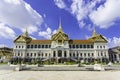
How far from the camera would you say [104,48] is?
238 feet

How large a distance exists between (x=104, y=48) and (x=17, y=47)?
1619 inches

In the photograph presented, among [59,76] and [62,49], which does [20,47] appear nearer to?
[62,49]

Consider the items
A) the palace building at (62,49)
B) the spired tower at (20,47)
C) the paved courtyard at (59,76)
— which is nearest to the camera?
the paved courtyard at (59,76)

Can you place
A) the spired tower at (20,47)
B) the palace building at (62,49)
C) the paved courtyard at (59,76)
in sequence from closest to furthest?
the paved courtyard at (59,76)
the palace building at (62,49)
the spired tower at (20,47)

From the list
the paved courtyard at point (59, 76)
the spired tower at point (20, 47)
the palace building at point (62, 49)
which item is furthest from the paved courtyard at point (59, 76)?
the spired tower at point (20, 47)

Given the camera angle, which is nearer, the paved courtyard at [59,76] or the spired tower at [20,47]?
the paved courtyard at [59,76]

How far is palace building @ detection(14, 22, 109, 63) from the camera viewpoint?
70.9 m

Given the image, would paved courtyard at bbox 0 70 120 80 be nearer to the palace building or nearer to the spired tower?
the palace building

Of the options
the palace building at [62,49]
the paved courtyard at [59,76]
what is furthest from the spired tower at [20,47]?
the paved courtyard at [59,76]

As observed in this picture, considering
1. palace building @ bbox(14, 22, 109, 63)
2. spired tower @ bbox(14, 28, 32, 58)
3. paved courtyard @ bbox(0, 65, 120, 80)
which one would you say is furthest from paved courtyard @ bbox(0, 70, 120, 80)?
spired tower @ bbox(14, 28, 32, 58)

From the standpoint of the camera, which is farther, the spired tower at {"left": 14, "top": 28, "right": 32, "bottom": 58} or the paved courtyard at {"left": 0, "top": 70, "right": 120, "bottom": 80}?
the spired tower at {"left": 14, "top": 28, "right": 32, "bottom": 58}

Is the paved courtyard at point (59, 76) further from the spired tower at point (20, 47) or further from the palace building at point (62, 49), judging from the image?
the spired tower at point (20, 47)

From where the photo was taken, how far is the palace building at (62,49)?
7088 centimetres

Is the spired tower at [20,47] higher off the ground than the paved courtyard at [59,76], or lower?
higher
